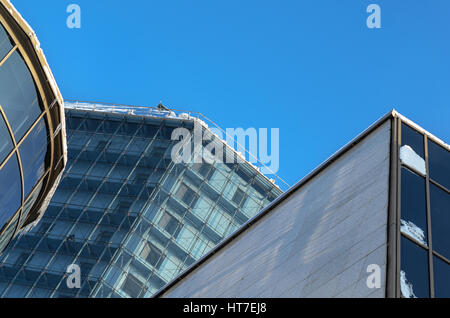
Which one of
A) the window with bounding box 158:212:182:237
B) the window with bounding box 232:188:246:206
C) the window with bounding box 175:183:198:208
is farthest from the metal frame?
the window with bounding box 232:188:246:206

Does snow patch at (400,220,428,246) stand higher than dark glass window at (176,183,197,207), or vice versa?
dark glass window at (176,183,197,207)

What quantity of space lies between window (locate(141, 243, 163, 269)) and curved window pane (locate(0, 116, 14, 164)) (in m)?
23.9

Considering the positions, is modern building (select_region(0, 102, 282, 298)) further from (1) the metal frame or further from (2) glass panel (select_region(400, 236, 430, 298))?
(2) glass panel (select_region(400, 236, 430, 298))

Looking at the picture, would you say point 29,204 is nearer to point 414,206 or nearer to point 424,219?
point 414,206

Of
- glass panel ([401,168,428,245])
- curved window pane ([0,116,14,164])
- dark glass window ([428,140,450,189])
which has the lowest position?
glass panel ([401,168,428,245])

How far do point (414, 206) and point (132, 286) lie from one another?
91.5ft

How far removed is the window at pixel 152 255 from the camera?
42125 mm

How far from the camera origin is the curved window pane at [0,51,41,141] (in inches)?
723

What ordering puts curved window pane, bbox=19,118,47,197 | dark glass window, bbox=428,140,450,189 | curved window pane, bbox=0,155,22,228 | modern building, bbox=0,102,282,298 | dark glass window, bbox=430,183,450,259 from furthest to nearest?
modern building, bbox=0,102,282,298 < curved window pane, bbox=19,118,47,197 < curved window pane, bbox=0,155,22,228 < dark glass window, bbox=428,140,450,189 < dark glass window, bbox=430,183,450,259

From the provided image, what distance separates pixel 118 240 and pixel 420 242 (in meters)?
30.2

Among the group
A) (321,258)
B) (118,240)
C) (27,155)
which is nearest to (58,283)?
(118,240)

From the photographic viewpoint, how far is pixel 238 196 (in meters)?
48.4

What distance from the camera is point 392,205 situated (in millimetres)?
14273
